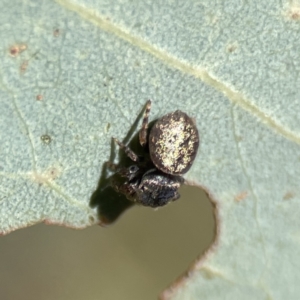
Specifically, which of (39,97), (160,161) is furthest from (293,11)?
(39,97)

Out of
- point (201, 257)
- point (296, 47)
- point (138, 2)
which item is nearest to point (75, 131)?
point (138, 2)

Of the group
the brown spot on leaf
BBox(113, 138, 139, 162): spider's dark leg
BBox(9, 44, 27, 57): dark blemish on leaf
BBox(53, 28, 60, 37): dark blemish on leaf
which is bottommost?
BBox(113, 138, 139, 162): spider's dark leg

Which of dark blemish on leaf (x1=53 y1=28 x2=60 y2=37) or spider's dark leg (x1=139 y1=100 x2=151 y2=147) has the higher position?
dark blemish on leaf (x1=53 y1=28 x2=60 y2=37)

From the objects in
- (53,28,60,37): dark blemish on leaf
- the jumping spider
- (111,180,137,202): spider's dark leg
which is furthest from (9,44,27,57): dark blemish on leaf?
(111,180,137,202): spider's dark leg

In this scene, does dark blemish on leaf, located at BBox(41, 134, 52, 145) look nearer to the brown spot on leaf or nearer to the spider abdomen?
the spider abdomen

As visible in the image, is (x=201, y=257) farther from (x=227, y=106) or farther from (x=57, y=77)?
(x=57, y=77)

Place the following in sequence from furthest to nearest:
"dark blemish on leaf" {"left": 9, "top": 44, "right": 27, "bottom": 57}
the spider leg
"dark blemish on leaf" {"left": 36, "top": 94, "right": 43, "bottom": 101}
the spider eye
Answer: the spider eye
the spider leg
"dark blemish on leaf" {"left": 36, "top": 94, "right": 43, "bottom": 101}
"dark blemish on leaf" {"left": 9, "top": 44, "right": 27, "bottom": 57}

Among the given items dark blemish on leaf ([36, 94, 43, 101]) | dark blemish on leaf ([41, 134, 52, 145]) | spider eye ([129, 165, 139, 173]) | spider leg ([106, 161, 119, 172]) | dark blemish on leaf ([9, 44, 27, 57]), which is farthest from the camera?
spider eye ([129, 165, 139, 173])
